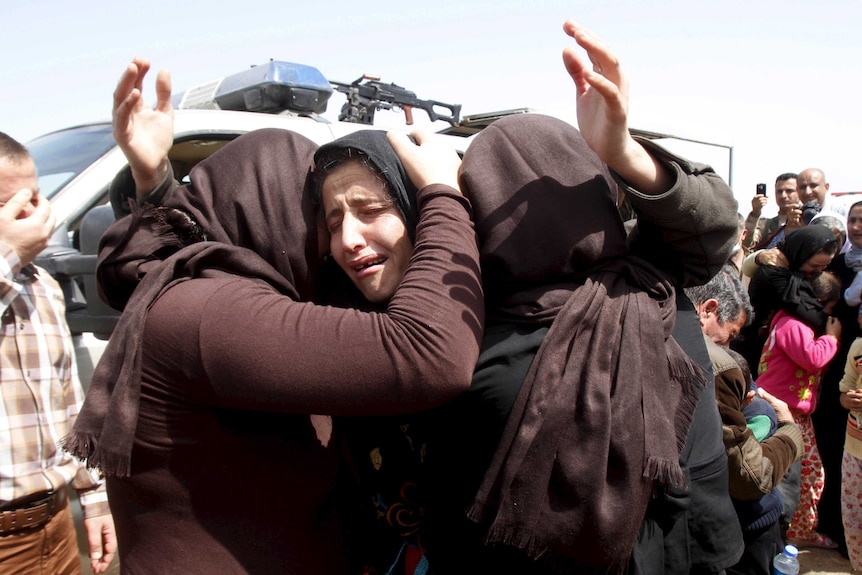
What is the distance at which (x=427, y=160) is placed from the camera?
1400 mm

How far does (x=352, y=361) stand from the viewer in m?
1.18

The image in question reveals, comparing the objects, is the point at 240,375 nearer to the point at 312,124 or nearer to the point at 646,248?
the point at 646,248

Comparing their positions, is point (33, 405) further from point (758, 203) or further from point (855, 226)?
point (758, 203)

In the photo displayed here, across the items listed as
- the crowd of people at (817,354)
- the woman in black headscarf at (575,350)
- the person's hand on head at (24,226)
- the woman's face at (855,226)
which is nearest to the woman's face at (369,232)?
the woman in black headscarf at (575,350)

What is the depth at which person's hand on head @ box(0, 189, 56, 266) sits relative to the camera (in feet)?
6.59

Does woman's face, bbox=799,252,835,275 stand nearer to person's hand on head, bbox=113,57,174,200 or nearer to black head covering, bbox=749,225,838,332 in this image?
black head covering, bbox=749,225,838,332

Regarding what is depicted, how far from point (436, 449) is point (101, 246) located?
2.85 feet

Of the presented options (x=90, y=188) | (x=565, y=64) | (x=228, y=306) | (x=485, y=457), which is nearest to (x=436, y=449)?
(x=485, y=457)

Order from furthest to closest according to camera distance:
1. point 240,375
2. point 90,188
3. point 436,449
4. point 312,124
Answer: point 312,124
point 90,188
point 436,449
point 240,375

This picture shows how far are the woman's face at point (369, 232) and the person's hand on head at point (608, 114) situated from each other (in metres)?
0.46

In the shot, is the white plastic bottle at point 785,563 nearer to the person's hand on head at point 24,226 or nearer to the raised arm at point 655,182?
the raised arm at point 655,182

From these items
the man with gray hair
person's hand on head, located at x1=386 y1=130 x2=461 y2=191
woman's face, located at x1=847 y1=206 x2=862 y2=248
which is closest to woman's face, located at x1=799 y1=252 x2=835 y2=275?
woman's face, located at x1=847 y1=206 x2=862 y2=248

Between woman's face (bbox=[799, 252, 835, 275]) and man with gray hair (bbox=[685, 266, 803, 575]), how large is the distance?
220cm

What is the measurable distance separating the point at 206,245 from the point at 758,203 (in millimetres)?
6900
